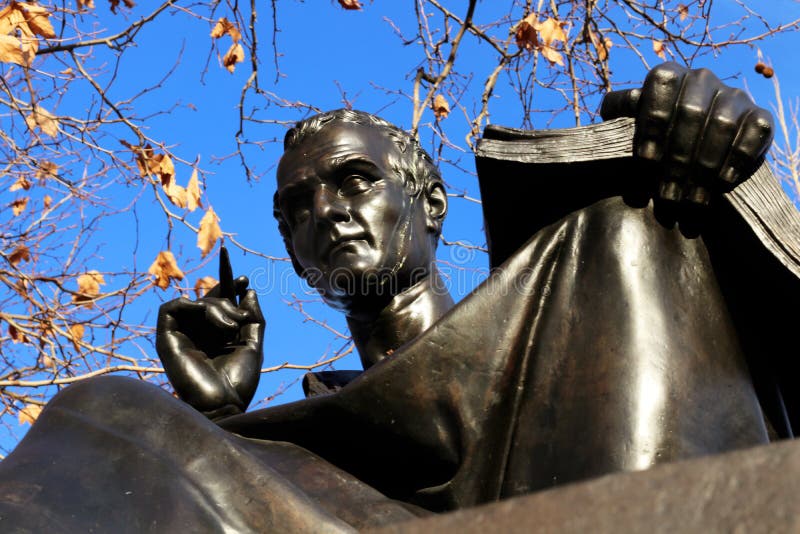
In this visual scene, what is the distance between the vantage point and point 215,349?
3.91m

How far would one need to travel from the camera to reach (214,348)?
391cm

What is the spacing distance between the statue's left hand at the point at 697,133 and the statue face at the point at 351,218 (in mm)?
1170

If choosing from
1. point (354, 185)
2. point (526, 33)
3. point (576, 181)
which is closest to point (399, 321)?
point (354, 185)

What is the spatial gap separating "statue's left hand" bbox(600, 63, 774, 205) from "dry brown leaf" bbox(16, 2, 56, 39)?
451cm

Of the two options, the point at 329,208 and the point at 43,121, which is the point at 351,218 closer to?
the point at 329,208

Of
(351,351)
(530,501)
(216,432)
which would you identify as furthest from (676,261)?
(351,351)

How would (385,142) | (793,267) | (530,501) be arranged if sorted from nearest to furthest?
(530,501) < (793,267) < (385,142)

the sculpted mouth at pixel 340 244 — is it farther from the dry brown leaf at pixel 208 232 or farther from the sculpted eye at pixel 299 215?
the dry brown leaf at pixel 208 232

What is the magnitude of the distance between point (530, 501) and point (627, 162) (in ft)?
4.97

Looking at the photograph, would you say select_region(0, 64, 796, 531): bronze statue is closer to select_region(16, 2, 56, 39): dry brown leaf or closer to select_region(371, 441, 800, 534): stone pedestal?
select_region(371, 441, 800, 534): stone pedestal

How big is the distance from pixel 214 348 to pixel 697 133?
1.71 metres

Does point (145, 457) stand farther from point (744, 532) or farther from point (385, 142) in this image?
point (385, 142)

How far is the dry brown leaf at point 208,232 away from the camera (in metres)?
7.48

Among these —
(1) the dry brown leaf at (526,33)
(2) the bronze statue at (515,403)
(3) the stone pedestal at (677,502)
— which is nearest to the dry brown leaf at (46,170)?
(1) the dry brown leaf at (526,33)
